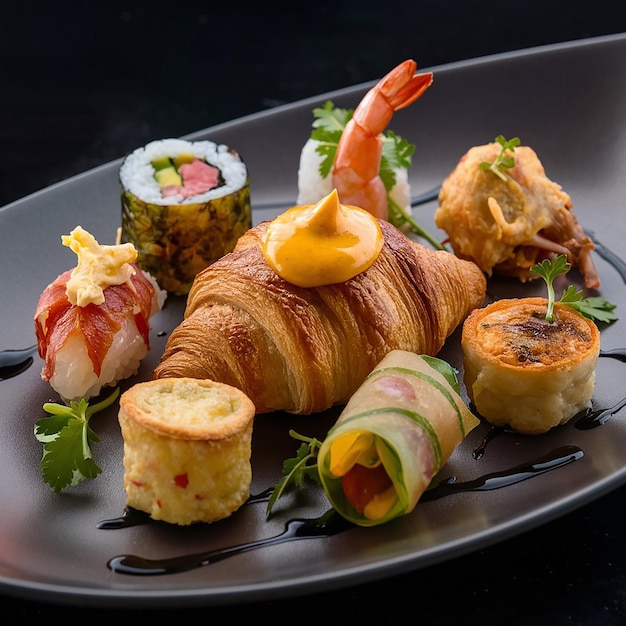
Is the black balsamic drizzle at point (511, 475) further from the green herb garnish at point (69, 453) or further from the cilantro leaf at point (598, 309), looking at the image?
the green herb garnish at point (69, 453)

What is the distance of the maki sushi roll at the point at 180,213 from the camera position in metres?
4.73

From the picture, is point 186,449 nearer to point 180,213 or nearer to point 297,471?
point 297,471

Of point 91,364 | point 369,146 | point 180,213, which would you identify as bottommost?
point 91,364

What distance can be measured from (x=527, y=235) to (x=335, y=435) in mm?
1824

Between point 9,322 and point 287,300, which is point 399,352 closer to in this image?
point 287,300

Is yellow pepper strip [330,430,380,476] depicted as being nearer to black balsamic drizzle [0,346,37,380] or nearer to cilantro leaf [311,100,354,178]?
black balsamic drizzle [0,346,37,380]

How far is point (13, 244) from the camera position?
5.06 m

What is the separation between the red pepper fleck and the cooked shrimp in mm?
2108

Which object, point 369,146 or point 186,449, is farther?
point 369,146

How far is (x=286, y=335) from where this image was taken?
382cm

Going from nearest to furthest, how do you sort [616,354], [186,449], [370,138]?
[186,449]
[616,354]
[370,138]

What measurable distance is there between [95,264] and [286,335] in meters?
0.89

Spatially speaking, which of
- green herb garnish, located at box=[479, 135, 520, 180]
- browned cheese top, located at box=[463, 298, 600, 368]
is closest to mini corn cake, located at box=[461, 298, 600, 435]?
browned cheese top, located at box=[463, 298, 600, 368]

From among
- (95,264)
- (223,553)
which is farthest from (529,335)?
(95,264)
